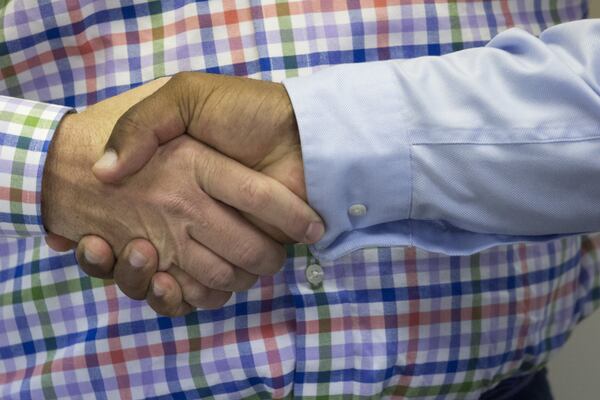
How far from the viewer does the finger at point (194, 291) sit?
0.67 meters

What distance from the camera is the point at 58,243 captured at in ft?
2.29

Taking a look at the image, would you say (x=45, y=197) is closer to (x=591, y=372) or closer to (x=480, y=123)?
(x=480, y=123)

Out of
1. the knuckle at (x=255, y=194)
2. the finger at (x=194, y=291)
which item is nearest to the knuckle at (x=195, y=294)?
the finger at (x=194, y=291)

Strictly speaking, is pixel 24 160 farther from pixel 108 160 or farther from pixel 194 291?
pixel 194 291

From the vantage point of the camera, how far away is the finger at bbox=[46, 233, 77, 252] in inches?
27.3

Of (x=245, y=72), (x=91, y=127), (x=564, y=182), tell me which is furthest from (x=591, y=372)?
(x=91, y=127)

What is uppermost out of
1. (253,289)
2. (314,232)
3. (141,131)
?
(141,131)

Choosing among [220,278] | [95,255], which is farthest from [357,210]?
[95,255]

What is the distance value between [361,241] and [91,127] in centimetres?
28

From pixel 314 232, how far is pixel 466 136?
0.51 ft

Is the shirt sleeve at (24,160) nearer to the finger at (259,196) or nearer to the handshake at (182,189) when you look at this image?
the handshake at (182,189)

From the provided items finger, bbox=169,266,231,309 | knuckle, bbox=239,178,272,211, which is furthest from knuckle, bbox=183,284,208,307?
knuckle, bbox=239,178,272,211

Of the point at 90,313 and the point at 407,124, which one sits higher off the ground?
the point at 407,124

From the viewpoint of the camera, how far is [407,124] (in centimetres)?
60
